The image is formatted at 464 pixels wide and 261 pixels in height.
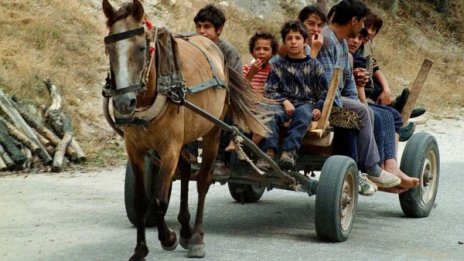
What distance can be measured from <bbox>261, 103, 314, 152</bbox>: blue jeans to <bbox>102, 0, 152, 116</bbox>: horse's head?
182 cm

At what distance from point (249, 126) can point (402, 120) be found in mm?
2161

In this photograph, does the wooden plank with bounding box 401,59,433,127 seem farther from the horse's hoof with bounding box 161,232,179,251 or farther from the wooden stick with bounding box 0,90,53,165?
the wooden stick with bounding box 0,90,53,165

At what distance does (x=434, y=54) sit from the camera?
27.5 meters

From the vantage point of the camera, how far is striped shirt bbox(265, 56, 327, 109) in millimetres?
7801

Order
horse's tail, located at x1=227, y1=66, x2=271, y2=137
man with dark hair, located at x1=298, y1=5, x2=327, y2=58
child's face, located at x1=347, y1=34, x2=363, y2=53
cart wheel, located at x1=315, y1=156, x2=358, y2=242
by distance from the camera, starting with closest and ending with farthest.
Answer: cart wheel, located at x1=315, y1=156, x2=358, y2=242
horse's tail, located at x1=227, y1=66, x2=271, y2=137
man with dark hair, located at x1=298, y1=5, x2=327, y2=58
child's face, located at x1=347, y1=34, x2=363, y2=53

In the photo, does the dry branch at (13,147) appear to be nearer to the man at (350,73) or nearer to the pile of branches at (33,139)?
the pile of branches at (33,139)

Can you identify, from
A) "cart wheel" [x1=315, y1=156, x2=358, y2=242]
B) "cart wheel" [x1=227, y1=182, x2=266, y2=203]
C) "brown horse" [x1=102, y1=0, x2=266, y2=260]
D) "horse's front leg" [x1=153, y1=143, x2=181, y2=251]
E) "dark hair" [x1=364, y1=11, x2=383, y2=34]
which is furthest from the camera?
"cart wheel" [x1=227, y1=182, x2=266, y2=203]

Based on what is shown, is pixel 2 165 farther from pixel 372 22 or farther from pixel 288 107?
pixel 372 22

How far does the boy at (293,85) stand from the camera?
25.0 feet

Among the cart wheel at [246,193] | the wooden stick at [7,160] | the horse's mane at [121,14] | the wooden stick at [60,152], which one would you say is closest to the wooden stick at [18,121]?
the wooden stick at [60,152]

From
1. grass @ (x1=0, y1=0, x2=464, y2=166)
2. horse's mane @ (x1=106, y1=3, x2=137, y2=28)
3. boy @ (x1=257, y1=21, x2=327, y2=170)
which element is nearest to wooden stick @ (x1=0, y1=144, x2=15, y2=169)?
grass @ (x1=0, y1=0, x2=464, y2=166)

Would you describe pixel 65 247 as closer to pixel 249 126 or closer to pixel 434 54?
pixel 249 126

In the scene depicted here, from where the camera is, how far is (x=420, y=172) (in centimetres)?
863

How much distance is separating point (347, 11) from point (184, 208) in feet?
8.11
